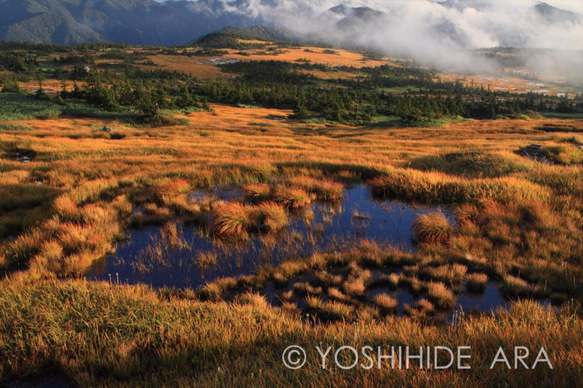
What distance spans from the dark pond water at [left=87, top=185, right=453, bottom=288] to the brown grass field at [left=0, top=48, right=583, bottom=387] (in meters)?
0.36

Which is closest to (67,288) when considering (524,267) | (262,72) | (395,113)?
(524,267)

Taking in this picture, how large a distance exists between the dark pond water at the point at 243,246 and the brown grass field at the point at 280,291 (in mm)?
362

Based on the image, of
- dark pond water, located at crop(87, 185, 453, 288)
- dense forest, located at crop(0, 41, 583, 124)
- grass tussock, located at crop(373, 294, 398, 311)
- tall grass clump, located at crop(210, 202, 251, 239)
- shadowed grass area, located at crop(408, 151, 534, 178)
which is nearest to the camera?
grass tussock, located at crop(373, 294, 398, 311)

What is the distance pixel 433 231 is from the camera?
8859 millimetres

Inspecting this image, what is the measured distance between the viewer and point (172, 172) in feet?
49.0

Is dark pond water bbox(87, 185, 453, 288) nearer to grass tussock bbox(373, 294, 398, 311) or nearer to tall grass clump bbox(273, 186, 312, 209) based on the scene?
tall grass clump bbox(273, 186, 312, 209)

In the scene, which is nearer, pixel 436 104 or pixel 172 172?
pixel 172 172

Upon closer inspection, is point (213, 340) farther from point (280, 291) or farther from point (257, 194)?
point (257, 194)

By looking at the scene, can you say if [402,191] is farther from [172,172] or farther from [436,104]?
[436,104]

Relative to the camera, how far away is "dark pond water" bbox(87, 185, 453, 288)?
23.8 feet

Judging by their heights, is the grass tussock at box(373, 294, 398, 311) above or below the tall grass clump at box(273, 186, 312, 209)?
below

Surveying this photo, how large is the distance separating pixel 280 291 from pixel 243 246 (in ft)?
7.92

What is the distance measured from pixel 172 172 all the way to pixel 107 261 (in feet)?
25.6

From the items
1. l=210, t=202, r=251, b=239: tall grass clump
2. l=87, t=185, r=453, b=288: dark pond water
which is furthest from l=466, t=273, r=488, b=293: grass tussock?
l=210, t=202, r=251, b=239: tall grass clump
